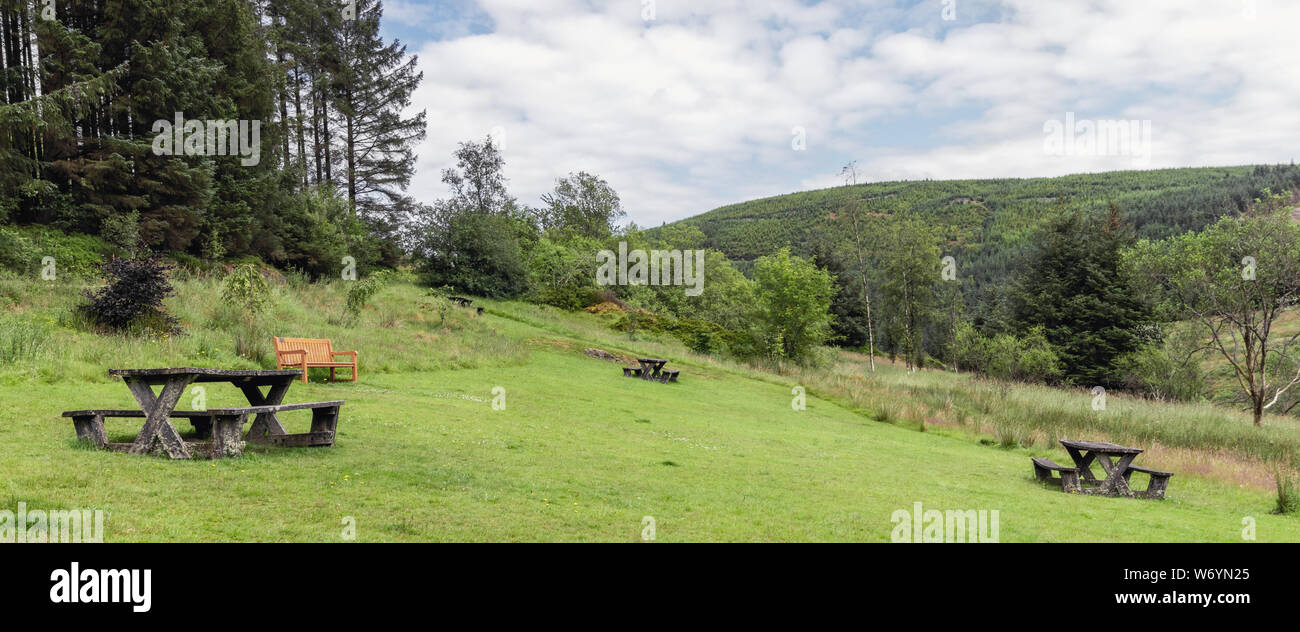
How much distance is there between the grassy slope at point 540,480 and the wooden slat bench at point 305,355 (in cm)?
103

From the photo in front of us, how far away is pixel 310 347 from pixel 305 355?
55 centimetres

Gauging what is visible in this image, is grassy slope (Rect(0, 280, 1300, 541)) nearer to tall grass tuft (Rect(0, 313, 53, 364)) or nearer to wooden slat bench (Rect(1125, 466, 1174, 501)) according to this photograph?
wooden slat bench (Rect(1125, 466, 1174, 501))

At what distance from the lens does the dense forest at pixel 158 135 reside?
24.0 metres

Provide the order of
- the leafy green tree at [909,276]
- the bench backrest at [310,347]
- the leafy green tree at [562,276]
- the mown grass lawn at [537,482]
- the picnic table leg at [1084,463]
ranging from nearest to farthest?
the mown grass lawn at [537,482]
the picnic table leg at [1084,463]
the bench backrest at [310,347]
the leafy green tree at [562,276]
the leafy green tree at [909,276]

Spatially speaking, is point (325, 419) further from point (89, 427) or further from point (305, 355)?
point (305, 355)

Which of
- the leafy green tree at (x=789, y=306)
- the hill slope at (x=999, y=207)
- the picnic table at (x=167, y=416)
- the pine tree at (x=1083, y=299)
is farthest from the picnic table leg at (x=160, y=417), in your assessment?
the hill slope at (x=999, y=207)

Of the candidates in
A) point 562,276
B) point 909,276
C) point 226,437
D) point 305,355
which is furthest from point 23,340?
point 909,276

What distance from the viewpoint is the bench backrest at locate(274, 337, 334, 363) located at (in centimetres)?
1573

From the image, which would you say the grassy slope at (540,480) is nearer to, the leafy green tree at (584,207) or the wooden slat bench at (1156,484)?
the wooden slat bench at (1156,484)

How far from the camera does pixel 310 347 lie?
53.1ft

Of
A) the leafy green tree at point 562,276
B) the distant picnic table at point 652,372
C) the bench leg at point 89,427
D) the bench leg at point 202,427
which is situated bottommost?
the distant picnic table at point 652,372

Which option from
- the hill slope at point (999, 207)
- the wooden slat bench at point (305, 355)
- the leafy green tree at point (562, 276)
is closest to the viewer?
the wooden slat bench at point (305, 355)

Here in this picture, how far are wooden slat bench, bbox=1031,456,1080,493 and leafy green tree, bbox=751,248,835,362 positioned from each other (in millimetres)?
28459
